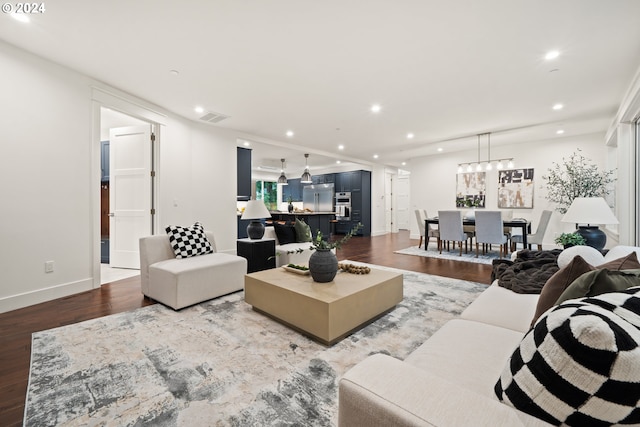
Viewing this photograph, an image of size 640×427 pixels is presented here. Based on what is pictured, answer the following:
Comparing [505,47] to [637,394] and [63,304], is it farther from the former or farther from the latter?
[63,304]

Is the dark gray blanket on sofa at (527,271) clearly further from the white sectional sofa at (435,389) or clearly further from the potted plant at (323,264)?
the potted plant at (323,264)

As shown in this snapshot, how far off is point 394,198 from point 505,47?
8.41 m

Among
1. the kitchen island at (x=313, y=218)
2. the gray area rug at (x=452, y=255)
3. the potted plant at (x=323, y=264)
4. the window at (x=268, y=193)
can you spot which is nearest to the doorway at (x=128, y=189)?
the potted plant at (x=323, y=264)

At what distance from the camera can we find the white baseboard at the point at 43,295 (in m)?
2.77

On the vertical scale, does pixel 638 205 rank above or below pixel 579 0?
below


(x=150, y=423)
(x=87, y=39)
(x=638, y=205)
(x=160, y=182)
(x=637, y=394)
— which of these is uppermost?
(x=87, y=39)

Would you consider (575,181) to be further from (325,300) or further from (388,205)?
(325,300)

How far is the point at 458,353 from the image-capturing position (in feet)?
3.93

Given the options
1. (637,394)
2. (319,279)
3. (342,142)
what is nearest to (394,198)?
(342,142)

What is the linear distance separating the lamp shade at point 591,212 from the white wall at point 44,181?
549 cm

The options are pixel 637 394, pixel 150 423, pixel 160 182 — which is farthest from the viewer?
pixel 160 182

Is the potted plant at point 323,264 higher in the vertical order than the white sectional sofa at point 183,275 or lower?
higher

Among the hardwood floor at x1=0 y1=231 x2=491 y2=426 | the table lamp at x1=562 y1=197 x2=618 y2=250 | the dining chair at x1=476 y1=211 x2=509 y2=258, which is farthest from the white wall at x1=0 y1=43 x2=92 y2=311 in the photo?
the dining chair at x1=476 y1=211 x2=509 y2=258

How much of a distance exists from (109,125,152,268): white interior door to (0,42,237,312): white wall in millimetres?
936
